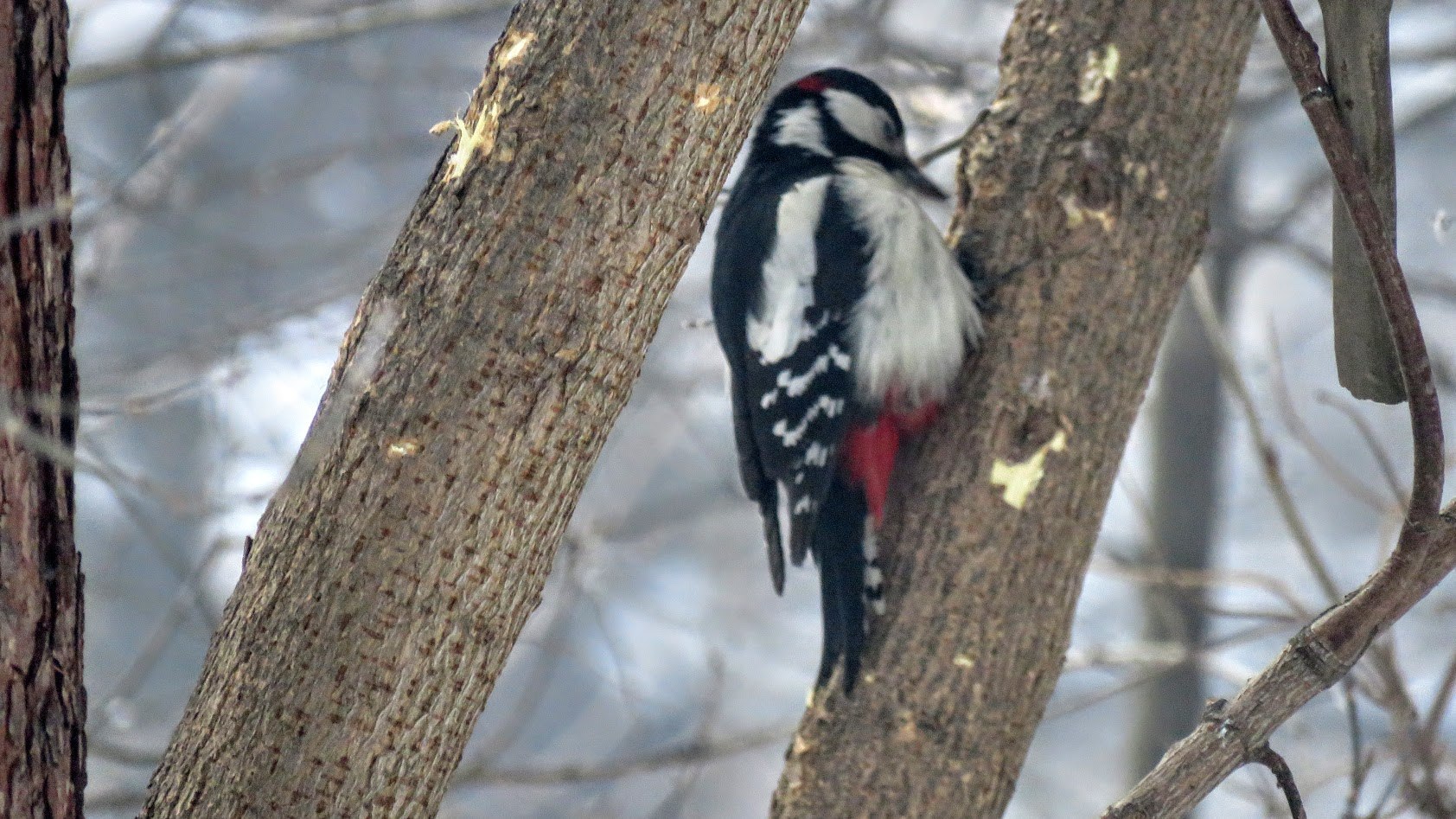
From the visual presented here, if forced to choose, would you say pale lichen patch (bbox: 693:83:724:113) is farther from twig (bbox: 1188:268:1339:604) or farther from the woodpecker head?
the woodpecker head

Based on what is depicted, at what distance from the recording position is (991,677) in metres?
2.23

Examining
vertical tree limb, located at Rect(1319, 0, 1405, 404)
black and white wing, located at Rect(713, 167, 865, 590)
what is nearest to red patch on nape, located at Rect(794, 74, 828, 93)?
black and white wing, located at Rect(713, 167, 865, 590)

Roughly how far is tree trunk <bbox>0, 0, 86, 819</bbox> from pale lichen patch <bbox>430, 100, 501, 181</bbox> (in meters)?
0.38

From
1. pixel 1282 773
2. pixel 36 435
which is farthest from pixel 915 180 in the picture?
pixel 36 435

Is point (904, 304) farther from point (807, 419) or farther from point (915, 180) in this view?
point (915, 180)

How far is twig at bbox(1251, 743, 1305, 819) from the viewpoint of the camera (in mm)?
1502

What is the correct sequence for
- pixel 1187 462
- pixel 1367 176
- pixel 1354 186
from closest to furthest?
pixel 1354 186 < pixel 1367 176 < pixel 1187 462

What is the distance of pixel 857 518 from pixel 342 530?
1.39 meters

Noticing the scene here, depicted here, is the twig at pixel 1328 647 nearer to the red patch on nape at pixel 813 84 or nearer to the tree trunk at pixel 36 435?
the tree trunk at pixel 36 435

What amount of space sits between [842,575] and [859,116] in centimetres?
126

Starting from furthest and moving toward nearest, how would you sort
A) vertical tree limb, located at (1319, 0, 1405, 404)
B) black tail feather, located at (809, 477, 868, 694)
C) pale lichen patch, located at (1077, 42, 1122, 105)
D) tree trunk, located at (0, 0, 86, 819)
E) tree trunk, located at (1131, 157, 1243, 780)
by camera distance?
tree trunk, located at (1131, 157, 1243, 780), pale lichen patch, located at (1077, 42, 1122, 105), black tail feather, located at (809, 477, 868, 694), vertical tree limb, located at (1319, 0, 1405, 404), tree trunk, located at (0, 0, 86, 819)

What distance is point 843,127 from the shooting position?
10.8 feet

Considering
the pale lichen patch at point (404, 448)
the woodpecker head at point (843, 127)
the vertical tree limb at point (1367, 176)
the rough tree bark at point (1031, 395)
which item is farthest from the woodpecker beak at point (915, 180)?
the pale lichen patch at point (404, 448)

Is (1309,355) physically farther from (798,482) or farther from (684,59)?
(684,59)
